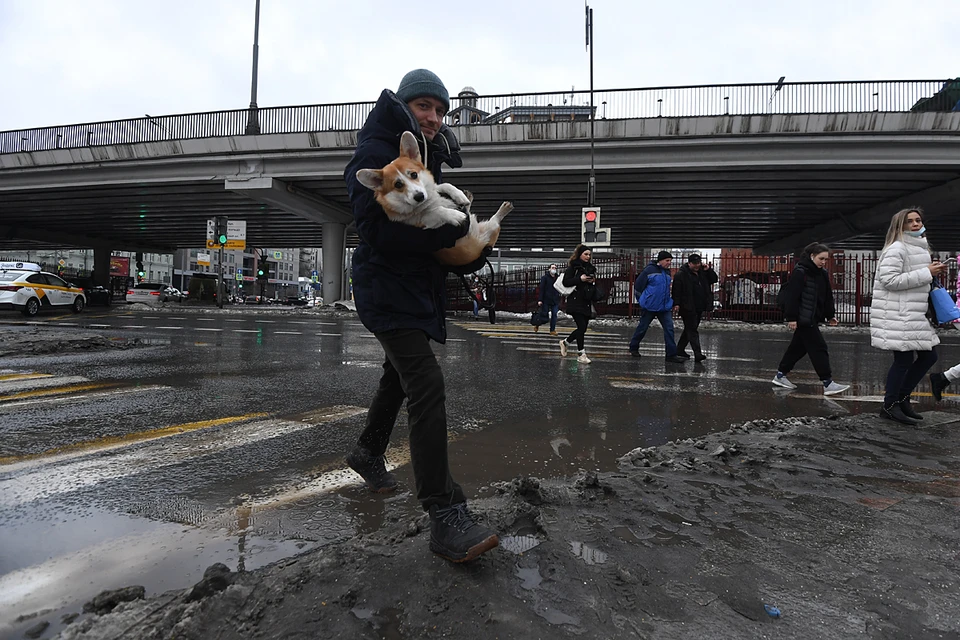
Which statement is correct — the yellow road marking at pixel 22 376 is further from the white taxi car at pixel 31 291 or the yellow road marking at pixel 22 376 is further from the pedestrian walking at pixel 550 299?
the white taxi car at pixel 31 291

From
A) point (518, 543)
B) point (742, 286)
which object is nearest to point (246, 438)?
point (518, 543)

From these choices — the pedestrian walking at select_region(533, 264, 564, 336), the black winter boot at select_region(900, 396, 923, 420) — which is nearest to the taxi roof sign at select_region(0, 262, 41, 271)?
the pedestrian walking at select_region(533, 264, 564, 336)

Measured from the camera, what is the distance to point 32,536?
2.22 metres

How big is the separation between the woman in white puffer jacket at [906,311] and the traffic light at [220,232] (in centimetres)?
2896

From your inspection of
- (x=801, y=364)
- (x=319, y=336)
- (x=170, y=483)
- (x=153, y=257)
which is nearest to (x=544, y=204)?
(x=319, y=336)

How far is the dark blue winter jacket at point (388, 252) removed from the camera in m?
2.03

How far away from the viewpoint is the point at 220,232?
2819cm

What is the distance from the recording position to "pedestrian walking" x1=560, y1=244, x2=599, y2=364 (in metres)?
8.78

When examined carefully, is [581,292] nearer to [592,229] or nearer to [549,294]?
[549,294]

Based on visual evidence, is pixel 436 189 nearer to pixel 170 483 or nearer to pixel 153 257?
pixel 170 483

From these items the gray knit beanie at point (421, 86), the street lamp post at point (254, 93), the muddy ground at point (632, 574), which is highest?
the street lamp post at point (254, 93)

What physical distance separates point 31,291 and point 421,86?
21884 millimetres

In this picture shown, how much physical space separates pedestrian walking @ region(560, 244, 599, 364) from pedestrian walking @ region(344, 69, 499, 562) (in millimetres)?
6619

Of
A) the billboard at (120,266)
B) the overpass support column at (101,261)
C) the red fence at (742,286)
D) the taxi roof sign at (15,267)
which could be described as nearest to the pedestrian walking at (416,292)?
the red fence at (742,286)
